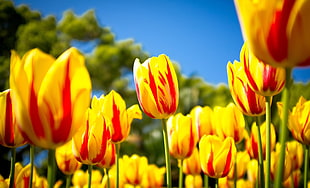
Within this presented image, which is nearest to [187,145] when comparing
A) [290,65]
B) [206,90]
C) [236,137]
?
[236,137]

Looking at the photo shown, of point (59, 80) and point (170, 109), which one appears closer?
point (59, 80)

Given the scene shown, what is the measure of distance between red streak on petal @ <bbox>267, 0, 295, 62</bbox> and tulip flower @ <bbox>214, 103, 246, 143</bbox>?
1.93ft

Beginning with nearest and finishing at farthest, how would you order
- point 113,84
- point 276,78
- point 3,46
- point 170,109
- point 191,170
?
point 276,78 → point 170,109 → point 191,170 → point 3,46 → point 113,84

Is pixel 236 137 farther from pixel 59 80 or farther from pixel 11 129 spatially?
pixel 59 80

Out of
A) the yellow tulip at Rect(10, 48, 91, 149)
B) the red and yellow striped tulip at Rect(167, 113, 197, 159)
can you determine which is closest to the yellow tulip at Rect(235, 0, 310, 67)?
the yellow tulip at Rect(10, 48, 91, 149)

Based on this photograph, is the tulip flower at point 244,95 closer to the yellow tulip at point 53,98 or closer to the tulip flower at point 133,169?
the yellow tulip at point 53,98

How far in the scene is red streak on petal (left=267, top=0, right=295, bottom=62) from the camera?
1.20 ft

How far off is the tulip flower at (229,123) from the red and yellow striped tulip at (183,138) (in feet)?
0.21

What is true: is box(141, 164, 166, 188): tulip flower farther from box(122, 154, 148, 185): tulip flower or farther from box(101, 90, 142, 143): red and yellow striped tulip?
box(101, 90, 142, 143): red and yellow striped tulip

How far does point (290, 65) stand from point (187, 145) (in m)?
0.60

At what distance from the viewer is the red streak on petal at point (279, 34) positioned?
37 cm

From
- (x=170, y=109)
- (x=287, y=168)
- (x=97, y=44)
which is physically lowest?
(x=287, y=168)

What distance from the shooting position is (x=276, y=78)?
0.57 m

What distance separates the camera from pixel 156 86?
2.33 ft
